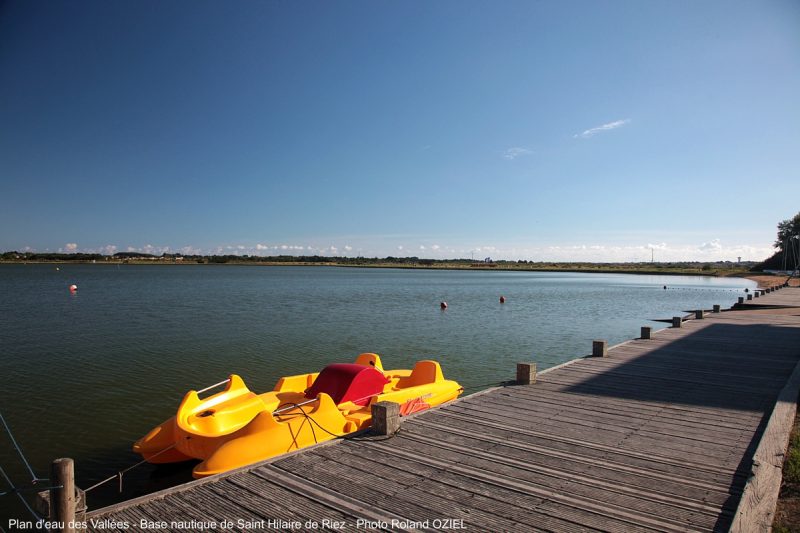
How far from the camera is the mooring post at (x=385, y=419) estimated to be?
19.8 feet

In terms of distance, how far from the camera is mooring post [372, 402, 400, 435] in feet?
19.8

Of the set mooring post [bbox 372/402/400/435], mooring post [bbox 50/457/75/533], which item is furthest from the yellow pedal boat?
mooring post [bbox 50/457/75/533]

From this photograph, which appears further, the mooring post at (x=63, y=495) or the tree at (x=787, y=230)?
the tree at (x=787, y=230)

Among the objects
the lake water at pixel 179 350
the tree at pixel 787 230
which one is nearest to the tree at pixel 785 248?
the tree at pixel 787 230

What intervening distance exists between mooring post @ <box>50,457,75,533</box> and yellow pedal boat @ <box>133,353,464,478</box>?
253cm

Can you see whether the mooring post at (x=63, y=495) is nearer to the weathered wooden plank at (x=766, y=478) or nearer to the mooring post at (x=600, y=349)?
the weathered wooden plank at (x=766, y=478)

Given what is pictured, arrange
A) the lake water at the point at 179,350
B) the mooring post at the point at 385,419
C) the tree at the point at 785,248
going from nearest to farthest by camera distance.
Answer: the mooring post at the point at 385,419 → the lake water at the point at 179,350 → the tree at the point at 785,248

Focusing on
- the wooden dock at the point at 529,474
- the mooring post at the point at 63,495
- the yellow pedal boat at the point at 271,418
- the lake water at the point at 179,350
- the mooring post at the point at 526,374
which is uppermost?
the mooring post at the point at 63,495

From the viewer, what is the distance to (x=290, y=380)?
33.2 ft

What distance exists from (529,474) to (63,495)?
422cm

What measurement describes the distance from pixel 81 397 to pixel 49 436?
9.02 feet

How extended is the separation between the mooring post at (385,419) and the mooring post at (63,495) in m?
3.26

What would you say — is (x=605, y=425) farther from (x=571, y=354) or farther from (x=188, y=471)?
(x=571, y=354)

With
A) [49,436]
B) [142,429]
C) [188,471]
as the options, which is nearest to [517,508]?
[188,471]
